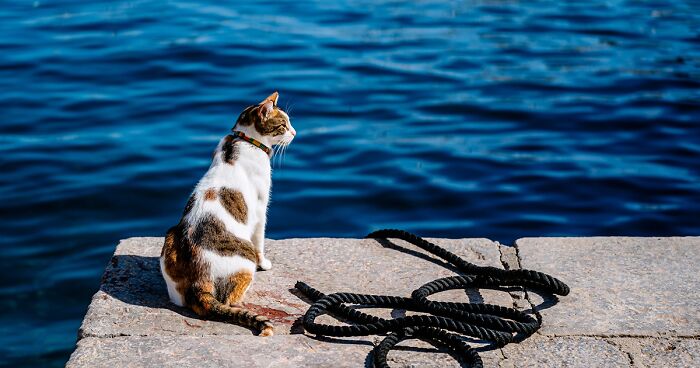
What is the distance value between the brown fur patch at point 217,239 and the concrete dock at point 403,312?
247 mm

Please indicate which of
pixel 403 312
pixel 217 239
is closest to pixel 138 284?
pixel 217 239

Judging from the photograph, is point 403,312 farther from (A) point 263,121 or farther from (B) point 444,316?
(A) point 263,121

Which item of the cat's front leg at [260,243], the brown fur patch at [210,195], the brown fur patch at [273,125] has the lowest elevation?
the cat's front leg at [260,243]

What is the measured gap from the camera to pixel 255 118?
466 centimetres

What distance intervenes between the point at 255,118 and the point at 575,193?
4697 millimetres

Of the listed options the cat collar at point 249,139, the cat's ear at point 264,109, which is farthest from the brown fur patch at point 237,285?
the cat's ear at point 264,109

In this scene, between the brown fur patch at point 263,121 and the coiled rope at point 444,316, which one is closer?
the coiled rope at point 444,316

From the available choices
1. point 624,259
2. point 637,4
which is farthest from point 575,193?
point 637,4

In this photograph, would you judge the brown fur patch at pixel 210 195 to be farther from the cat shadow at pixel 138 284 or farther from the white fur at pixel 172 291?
the cat shadow at pixel 138 284

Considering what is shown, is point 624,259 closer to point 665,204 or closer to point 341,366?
point 341,366

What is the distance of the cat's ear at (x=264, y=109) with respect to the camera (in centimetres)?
465

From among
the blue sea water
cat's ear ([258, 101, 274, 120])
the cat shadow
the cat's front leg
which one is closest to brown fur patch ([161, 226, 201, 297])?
the cat shadow

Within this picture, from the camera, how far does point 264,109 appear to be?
4.65 meters

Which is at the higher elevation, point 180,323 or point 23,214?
point 180,323
